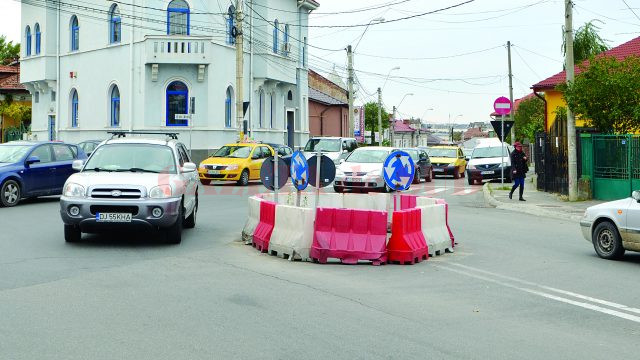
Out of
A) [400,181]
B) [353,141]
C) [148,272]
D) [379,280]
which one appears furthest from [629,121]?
[353,141]

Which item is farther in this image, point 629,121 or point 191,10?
point 191,10

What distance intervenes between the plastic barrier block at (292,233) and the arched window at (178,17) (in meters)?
28.0

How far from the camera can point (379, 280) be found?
29.5 feet

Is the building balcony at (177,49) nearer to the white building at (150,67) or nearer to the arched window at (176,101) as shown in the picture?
the white building at (150,67)

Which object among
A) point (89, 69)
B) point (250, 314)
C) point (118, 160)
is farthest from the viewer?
point (89, 69)

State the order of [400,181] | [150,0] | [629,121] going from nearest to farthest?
[400,181] → [629,121] → [150,0]

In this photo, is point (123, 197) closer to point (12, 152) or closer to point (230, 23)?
point (12, 152)

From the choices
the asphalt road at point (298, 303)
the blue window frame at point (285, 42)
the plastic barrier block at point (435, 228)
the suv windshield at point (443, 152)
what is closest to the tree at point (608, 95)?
the asphalt road at point (298, 303)

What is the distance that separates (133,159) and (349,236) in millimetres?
4199

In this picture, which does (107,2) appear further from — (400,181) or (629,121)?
(400,181)

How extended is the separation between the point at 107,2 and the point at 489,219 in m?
27.8

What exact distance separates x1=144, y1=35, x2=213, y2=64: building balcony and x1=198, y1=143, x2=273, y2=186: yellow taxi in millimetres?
8264

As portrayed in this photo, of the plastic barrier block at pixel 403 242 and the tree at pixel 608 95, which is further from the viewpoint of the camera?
the tree at pixel 608 95

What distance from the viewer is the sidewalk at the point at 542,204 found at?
18.4 m
